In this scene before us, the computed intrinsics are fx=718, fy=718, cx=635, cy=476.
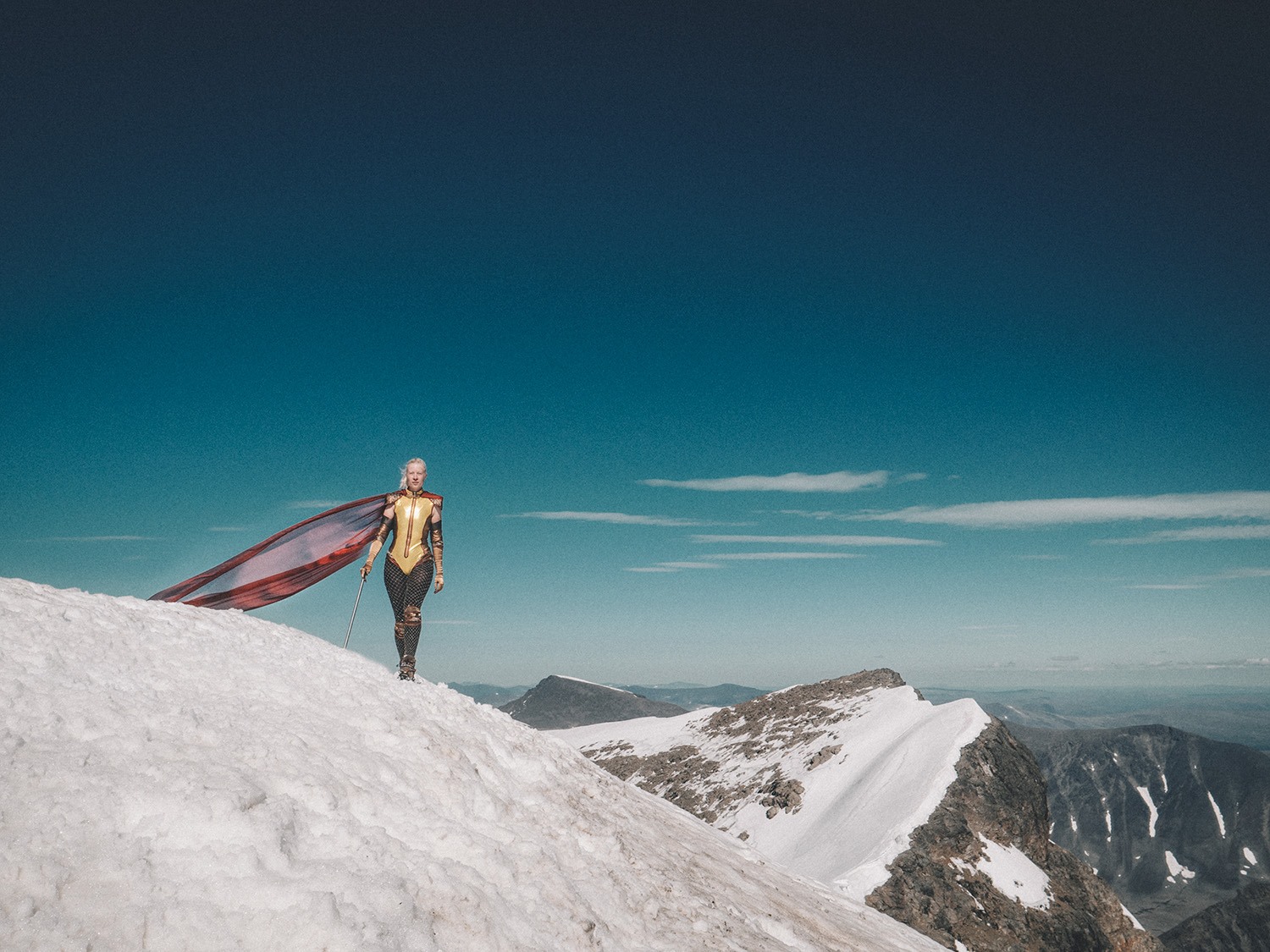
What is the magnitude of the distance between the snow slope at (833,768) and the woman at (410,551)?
13958 mm

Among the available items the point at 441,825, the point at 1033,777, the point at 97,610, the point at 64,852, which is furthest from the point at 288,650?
the point at 1033,777

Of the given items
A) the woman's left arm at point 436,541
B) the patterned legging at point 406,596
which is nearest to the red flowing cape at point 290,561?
the woman's left arm at point 436,541

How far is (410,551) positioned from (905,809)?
22.2 metres

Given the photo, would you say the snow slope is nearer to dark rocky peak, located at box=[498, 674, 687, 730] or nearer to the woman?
the woman

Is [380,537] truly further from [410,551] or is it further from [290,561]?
[290,561]

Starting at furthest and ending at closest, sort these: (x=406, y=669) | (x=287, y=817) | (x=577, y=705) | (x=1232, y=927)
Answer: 1. (x=577, y=705)
2. (x=1232, y=927)
3. (x=406, y=669)
4. (x=287, y=817)

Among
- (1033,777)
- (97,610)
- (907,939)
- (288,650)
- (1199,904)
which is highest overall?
(97,610)

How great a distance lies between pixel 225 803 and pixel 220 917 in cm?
78

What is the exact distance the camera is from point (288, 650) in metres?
7.43

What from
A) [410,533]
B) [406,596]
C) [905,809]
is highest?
[410,533]

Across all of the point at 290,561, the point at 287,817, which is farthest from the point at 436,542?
the point at 287,817

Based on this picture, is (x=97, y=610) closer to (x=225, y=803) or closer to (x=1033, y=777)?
(x=225, y=803)

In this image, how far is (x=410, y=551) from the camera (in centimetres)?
971

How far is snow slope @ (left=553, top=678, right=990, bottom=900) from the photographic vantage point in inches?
956
